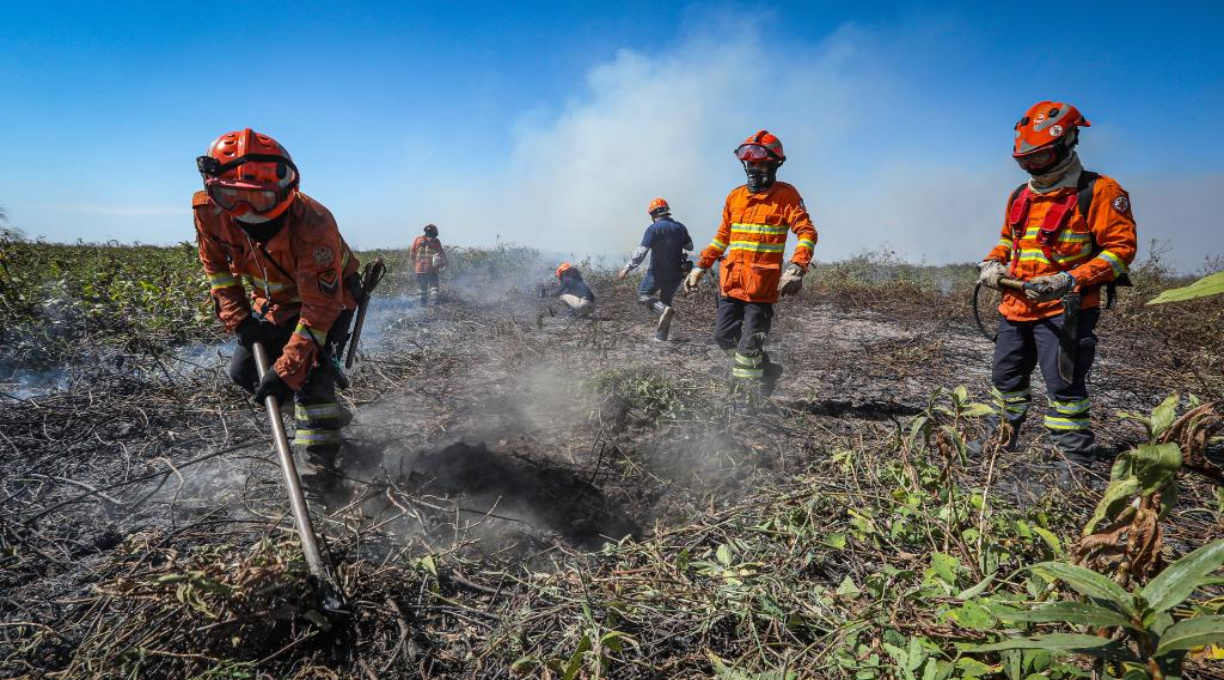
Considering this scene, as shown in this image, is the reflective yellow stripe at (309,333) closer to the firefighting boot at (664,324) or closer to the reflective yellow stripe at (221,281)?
the reflective yellow stripe at (221,281)

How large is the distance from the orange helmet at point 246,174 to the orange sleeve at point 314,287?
19cm

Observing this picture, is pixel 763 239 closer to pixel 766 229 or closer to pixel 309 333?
pixel 766 229

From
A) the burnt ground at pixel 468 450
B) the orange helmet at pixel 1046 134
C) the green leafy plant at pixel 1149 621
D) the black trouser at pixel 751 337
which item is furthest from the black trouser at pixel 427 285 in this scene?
the green leafy plant at pixel 1149 621

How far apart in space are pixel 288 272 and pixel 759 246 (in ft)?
10.0

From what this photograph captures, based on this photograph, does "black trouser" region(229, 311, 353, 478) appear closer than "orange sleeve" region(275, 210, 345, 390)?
No

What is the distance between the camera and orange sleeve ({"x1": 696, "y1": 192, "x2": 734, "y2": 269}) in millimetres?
4191

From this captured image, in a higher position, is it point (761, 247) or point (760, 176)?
point (760, 176)

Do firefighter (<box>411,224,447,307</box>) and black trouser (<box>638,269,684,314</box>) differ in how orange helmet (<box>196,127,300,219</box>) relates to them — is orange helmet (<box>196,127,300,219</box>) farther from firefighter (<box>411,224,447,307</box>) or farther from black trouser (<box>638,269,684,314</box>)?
firefighter (<box>411,224,447,307</box>)

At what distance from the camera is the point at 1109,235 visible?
2.71 meters

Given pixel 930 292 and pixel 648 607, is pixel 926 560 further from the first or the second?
pixel 930 292

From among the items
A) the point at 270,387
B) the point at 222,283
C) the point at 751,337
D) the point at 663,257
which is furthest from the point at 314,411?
the point at 663,257

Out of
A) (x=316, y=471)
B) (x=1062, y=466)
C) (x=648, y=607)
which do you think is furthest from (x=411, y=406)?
(x=1062, y=466)

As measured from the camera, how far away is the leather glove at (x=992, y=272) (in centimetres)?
304

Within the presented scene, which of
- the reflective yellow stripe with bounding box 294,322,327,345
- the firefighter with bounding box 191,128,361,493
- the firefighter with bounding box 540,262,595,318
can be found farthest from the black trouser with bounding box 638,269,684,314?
the reflective yellow stripe with bounding box 294,322,327,345
